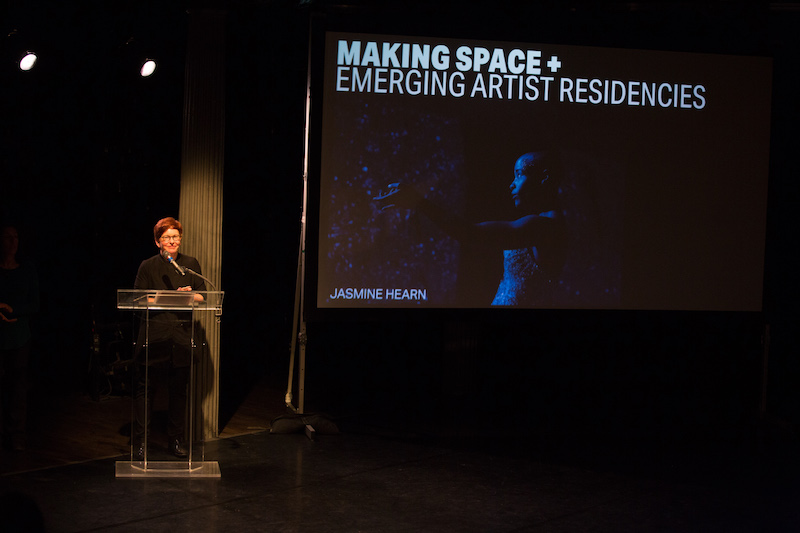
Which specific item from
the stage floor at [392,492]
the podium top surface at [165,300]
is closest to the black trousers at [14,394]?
the stage floor at [392,492]

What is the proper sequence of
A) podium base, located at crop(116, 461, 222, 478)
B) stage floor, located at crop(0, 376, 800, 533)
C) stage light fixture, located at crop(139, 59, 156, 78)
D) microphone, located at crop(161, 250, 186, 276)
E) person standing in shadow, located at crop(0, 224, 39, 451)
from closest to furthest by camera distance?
1. stage floor, located at crop(0, 376, 800, 533)
2. microphone, located at crop(161, 250, 186, 276)
3. podium base, located at crop(116, 461, 222, 478)
4. person standing in shadow, located at crop(0, 224, 39, 451)
5. stage light fixture, located at crop(139, 59, 156, 78)

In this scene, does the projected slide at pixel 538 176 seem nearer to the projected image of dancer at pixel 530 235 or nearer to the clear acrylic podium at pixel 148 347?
the projected image of dancer at pixel 530 235

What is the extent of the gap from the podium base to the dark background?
1474 millimetres

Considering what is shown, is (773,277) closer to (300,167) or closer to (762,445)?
(762,445)

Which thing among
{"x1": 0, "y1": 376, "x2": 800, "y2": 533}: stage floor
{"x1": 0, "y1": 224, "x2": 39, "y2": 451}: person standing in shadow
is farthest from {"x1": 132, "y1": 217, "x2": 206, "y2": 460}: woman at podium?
{"x1": 0, "y1": 224, "x2": 39, "y2": 451}: person standing in shadow

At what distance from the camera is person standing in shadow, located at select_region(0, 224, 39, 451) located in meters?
5.14

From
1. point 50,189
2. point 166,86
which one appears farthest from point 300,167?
point 50,189

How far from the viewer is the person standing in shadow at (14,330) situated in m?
5.14

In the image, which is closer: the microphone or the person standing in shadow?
the microphone

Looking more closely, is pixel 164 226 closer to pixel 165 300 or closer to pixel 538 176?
pixel 165 300

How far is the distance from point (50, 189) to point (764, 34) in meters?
6.88

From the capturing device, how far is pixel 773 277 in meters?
7.42

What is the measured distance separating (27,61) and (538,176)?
382 cm

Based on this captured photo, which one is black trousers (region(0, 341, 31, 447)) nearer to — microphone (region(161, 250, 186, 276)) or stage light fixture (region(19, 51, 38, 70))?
microphone (region(161, 250, 186, 276))
